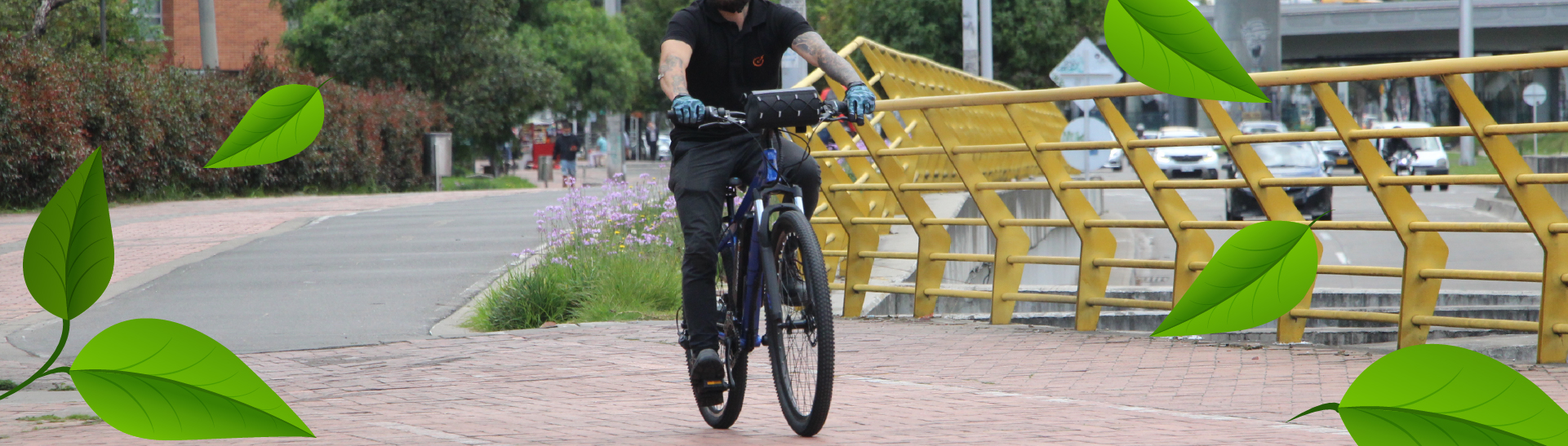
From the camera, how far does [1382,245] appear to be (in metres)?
19.4

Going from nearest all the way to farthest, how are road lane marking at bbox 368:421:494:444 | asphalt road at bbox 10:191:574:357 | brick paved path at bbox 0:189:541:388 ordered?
road lane marking at bbox 368:421:494:444
asphalt road at bbox 10:191:574:357
brick paved path at bbox 0:189:541:388

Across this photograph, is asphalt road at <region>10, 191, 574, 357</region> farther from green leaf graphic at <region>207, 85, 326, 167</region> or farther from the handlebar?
green leaf graphic at <region>207, 85, 326, 167</region>

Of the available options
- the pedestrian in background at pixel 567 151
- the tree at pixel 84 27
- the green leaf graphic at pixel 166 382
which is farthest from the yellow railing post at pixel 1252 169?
the pedestrian in background at pixel 567 151

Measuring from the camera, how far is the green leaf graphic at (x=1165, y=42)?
0.71m

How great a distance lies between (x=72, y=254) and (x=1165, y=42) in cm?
58

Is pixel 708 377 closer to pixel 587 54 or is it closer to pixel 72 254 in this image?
pixel 72 254

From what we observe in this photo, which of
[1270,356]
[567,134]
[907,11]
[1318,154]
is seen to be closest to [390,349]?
[1270,356]

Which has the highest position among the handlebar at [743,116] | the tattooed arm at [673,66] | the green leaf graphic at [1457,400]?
the tattooed arm at [673,66]

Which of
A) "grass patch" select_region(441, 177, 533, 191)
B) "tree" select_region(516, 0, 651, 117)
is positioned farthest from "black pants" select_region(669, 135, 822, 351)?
"tree" select_region(516, 0, 651, 117)

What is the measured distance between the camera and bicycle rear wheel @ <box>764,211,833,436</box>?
3828mm

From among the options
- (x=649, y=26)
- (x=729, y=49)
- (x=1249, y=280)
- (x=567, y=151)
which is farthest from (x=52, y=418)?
(x=649, y=26)

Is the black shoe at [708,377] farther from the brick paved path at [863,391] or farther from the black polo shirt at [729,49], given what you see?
the black polo shirt at [729,49]

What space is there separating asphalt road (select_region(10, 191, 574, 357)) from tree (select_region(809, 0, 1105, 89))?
28.2m

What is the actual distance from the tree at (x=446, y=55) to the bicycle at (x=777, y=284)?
24358 millimetres
